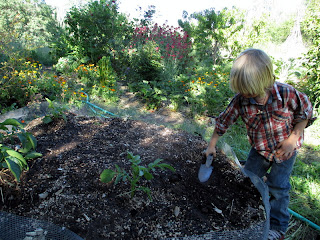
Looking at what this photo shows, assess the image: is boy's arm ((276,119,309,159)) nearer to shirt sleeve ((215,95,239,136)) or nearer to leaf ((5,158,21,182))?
shirt sleeve ((215,95,239,136))

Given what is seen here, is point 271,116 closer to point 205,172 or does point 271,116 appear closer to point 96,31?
point 205,172

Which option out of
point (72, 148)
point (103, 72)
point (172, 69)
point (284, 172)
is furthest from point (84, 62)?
point (284, 172)

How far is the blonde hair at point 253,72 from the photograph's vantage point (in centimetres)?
117

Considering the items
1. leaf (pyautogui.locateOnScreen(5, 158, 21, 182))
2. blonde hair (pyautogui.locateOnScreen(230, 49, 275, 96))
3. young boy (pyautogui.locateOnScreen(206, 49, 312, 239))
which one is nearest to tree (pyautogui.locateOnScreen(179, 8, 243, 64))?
young boy (pyautogui.locateOnScreen(206, 49, 312, 239))

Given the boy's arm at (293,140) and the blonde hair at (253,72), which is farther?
the boy's arm at (293,140)

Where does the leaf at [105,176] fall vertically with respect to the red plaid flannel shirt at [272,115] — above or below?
below

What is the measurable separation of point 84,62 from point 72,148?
4655 millimetres

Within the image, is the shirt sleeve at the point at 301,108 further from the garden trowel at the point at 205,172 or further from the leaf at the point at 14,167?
the leaf at the point at 14,167

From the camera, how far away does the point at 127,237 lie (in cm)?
112

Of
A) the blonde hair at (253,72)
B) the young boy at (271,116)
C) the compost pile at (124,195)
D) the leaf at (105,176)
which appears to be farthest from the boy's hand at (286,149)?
the leaf at (105,176)

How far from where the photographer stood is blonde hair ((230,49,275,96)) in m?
1.17

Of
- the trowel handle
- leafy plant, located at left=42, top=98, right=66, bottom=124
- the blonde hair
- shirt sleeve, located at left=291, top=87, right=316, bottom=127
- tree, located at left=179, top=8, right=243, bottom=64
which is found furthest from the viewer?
tree, located at left=179, top=8, right=243, bottom=64

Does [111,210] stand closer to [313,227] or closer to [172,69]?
[313,227]

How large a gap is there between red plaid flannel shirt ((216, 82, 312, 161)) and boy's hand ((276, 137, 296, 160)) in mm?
31
